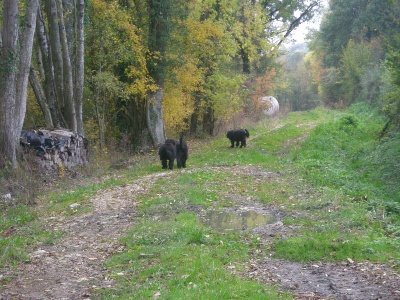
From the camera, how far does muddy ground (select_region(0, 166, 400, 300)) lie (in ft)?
21.6

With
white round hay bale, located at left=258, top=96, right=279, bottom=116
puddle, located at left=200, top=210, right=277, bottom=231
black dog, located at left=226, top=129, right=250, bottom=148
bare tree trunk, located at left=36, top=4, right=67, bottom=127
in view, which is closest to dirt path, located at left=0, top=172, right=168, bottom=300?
puddle, located at left=200, top=210, right=277, bottom=231

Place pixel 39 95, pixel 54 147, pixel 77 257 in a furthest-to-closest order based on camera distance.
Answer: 1. pixel 39 95
2. pixel 54 147
3. pixel 77 257

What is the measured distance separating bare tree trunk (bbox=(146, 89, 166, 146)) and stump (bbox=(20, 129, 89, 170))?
6.77 m

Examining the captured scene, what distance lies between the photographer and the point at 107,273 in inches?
304

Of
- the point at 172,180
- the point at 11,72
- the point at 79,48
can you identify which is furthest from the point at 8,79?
the point at 172,180

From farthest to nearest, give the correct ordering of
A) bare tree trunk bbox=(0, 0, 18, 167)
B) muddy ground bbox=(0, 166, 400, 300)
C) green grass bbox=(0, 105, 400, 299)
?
bare tree trunk bbox=(0, 0, 18, 167) < green grass bbox=(0, 105, 400, 299) < muddy ground bbox=(0, 166, 400, 300)

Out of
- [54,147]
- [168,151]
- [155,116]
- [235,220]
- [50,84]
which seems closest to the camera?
[235,220]

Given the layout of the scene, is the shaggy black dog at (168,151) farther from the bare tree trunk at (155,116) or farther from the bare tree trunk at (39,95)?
the bare tree trunk at (155,116)

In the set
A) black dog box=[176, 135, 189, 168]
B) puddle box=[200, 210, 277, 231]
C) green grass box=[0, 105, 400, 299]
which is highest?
black dog box=[176, 135, 189, 168]

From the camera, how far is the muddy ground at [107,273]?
6570 mm

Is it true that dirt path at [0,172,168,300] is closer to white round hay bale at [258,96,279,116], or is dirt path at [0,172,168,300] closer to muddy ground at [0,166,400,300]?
muddy ground at [0,166,400,300]

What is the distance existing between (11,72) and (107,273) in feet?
31.5

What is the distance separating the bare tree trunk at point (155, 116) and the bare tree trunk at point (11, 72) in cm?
1064

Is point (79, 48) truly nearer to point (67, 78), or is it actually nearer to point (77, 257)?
point (67, 78)
